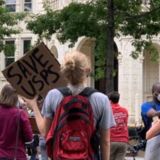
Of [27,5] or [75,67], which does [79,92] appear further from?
[27,5]

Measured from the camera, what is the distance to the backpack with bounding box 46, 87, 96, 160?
5.75 metres

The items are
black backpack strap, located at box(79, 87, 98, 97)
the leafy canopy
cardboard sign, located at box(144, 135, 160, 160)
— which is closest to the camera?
black backpack strap, located at box(79, 87, 98, 97)

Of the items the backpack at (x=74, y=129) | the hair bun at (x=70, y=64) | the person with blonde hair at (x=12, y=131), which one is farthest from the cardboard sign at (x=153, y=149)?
the hair bun at (x=70, y=64)

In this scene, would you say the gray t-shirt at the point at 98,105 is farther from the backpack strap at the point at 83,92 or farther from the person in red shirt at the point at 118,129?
the person in red shirt at the point at 118,129

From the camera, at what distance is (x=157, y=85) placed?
30.2 ft

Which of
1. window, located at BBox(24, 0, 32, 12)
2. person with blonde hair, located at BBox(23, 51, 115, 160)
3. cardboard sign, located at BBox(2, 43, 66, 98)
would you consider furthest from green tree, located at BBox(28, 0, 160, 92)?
window, located at BBox(24, 0, 32, 12)

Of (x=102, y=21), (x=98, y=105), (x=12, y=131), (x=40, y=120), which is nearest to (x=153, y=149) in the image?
(x=12, y=131)

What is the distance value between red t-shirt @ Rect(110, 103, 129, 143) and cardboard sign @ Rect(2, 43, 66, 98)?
6028mm

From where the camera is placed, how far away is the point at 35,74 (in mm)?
7016

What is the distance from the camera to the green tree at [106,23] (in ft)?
62.0

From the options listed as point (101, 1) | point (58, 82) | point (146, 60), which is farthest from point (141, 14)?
point (146, 60)

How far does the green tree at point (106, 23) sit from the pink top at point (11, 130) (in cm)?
1011

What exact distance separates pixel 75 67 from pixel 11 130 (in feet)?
9.20

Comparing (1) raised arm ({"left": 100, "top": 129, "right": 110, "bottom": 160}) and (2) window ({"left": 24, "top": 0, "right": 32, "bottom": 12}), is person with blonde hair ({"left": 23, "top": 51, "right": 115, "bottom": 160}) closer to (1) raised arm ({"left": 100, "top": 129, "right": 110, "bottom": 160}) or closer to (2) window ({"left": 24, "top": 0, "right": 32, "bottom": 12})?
(1) raised arm ({"left": 100, "top": 129, "right": 110, "bottom": 160})
